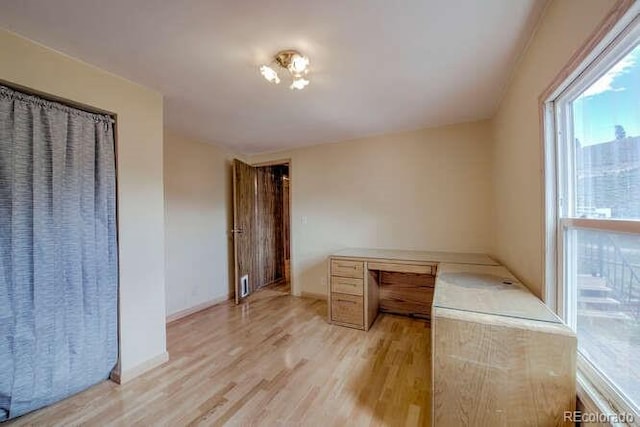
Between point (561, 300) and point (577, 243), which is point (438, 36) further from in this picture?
point (561, 300)

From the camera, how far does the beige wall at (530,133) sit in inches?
40.6

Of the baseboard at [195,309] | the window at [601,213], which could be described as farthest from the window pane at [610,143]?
the baseboard at [195,309]

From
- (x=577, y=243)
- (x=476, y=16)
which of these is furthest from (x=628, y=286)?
(x=476, y=16)

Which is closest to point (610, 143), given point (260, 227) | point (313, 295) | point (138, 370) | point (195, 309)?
point (138, 370)

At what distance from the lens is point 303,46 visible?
5.07ft

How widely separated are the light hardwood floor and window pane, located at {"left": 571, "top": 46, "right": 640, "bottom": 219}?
1.45 meters

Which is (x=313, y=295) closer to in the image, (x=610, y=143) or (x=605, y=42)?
(x=610, y=143)

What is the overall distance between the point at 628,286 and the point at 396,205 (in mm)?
2376

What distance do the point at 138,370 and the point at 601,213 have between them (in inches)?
116

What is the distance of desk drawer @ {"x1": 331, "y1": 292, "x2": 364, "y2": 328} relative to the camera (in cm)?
273

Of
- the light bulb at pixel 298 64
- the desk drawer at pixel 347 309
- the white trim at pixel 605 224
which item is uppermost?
the light bulb at pixel 298 64

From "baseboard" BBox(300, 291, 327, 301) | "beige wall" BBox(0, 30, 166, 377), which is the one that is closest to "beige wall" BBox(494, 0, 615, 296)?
"baseboard" BBox(300, 291, 327, 301)

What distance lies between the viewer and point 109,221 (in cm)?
185

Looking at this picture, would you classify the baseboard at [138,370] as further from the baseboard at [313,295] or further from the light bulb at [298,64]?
the light bulb at [298,64]
